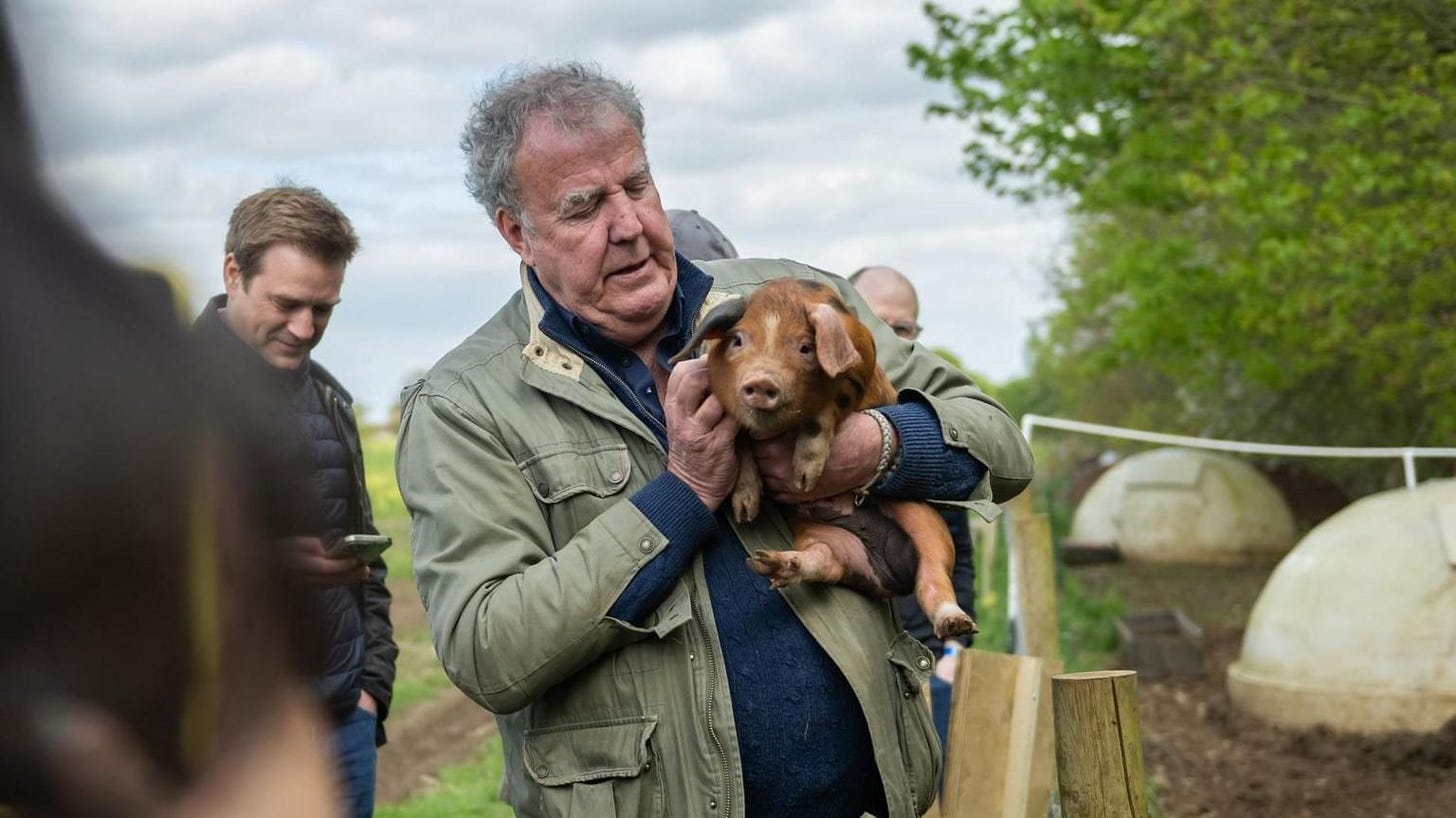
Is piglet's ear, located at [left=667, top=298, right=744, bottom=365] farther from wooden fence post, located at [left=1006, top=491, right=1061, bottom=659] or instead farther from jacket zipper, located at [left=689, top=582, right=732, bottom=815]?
wooden fence post, located at [left=1006, top=491, right=1061, bottom=659]

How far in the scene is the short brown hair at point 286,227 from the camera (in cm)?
432

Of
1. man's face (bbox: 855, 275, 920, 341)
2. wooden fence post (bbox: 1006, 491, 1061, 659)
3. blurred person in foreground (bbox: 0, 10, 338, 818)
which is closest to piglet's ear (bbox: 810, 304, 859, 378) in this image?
blurred person in foreground (bbox: 0, 10, 338, 818)

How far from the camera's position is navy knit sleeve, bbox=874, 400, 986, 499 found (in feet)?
11.3

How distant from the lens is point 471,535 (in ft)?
10.4

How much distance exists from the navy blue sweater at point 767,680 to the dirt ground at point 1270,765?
6.26m

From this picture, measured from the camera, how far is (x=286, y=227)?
4.36 metres

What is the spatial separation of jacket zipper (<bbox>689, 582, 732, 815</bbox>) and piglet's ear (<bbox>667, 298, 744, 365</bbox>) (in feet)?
1.63

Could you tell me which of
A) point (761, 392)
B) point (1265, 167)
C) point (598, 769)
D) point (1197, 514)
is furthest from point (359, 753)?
point (1197, 514)

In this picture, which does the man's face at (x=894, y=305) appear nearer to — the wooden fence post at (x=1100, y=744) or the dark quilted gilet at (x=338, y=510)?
the dark quilted gilet at (x=338, y=510)

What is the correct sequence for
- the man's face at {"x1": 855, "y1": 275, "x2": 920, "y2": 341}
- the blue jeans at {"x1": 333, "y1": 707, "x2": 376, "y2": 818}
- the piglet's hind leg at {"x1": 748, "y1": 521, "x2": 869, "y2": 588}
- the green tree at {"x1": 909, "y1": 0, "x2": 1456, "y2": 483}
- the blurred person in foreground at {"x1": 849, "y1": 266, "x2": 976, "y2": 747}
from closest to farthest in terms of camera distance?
the piglet's hind leg at {"x1": 748, "y1": 521, "x2": 869, "y2": 588}
the blue jeans at {"x1": 333, "y1": 707, "x2": 376, "y2": 818}
the blurred person in foreground at {"x1": 849, "y1": 266, "x2": 976, "y2": 747}
the man's face at {"x1": 855, "y1": 275, "x2": 920, "y2": 341}
the green tree at {"x1": 909, "y1": 0, "x2": 1456, "y2": 483}

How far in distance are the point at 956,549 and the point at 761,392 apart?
7.71 feet

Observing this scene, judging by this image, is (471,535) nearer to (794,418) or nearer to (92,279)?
(794,418)

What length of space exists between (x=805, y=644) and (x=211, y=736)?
8.48 ft

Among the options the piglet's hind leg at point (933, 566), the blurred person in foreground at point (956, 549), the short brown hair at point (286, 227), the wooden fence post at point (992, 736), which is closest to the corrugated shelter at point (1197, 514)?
the blurred person in foreground at point (956, 549)
